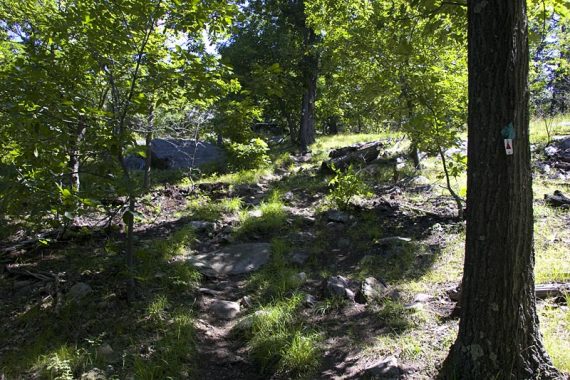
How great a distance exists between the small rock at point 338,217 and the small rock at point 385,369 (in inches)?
155

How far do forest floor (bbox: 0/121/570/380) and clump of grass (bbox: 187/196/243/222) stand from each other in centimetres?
4

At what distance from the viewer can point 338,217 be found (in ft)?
23.7

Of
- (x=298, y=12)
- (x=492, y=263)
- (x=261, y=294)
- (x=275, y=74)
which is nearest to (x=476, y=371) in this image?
(x=492, y=263)

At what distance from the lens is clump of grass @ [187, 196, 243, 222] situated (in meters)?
7.62

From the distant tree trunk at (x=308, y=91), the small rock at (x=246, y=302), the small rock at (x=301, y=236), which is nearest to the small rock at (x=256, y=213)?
the small rock at (x=301, y=236)

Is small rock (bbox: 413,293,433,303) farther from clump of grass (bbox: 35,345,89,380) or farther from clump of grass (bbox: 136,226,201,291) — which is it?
clump of grass (bbox: 35,345,89,380)

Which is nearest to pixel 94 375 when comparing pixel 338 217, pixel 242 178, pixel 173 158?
pixel 338 217

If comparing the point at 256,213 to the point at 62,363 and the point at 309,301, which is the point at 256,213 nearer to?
the point at 309,301

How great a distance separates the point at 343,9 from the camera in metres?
8.01

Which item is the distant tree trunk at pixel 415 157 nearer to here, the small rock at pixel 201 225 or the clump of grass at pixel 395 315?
the small rock at pixel 201 225

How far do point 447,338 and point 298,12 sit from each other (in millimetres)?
14007

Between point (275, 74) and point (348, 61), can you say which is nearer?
point (275, 74)

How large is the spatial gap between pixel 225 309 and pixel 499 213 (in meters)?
3.17

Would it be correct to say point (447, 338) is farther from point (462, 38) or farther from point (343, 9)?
point (343, 9)
